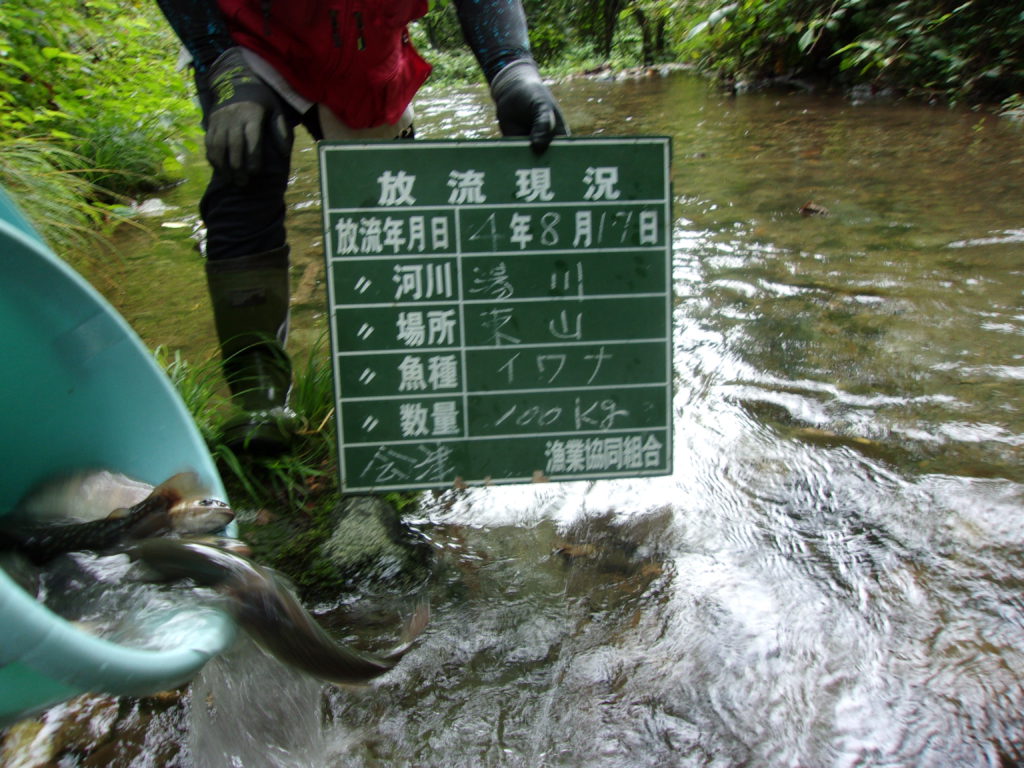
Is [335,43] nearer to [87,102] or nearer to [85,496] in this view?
[85,496]

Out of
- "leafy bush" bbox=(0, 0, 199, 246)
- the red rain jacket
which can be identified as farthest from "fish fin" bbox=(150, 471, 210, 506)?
"leafy bush" bbox=(0, 0, 199, 246)

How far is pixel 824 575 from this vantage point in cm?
183

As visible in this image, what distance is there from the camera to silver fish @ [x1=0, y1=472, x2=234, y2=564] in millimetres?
1249

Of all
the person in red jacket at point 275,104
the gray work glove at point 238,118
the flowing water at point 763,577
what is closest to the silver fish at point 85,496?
the flowing water at point 763,577

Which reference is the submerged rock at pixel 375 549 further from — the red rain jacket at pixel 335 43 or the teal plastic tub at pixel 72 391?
the red rain jacket at pixel 335 43

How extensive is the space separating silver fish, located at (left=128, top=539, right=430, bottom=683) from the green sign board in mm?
839

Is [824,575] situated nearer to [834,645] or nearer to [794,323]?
[834,645]

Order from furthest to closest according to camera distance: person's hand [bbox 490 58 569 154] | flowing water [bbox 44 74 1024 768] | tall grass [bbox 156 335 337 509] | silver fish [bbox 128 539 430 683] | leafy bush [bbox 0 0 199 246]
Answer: leafy bush [bbox 0 0 199 246], tall grass [bbox 156 335 337 509], person's hand [bbox 490 58 569 154], flowing water [bbox 44 74 1024 768], silver fish [bbox 128 539 430 683]

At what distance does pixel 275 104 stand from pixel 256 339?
0.72 meters

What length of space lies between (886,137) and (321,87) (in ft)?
17.3

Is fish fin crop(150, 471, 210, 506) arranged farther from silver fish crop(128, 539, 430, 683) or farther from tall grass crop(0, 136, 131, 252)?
tall grass crop(0, 136, 131, 252)

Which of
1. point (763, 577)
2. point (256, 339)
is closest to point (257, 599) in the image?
point (763, 577)

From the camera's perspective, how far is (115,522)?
51.2 inches

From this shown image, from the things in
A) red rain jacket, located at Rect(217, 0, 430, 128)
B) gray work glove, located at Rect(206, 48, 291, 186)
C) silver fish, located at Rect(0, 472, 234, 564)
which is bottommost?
silver fish, located at Rect(0, 472, 234, 564)
